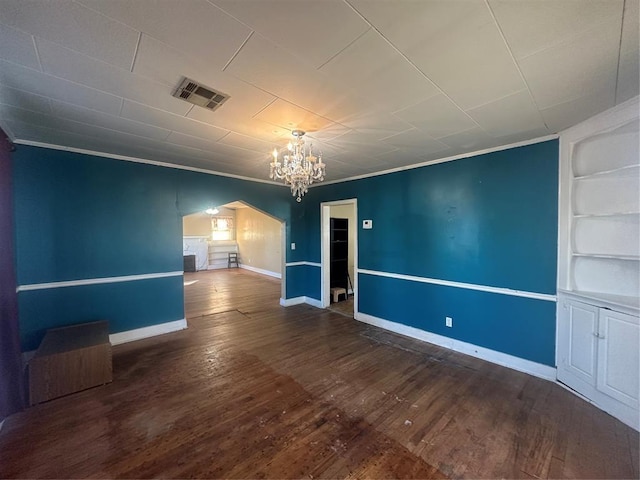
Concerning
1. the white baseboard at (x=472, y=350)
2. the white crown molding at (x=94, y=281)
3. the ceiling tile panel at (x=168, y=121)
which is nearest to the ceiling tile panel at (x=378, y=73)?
the ceiling tile panel at (x=168, y=121)

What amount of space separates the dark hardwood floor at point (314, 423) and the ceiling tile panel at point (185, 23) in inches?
107

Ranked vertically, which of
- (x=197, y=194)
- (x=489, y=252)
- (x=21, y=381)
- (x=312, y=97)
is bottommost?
(x=21, y=381)

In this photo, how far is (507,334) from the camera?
309 centimetres

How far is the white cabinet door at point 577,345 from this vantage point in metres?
2.40

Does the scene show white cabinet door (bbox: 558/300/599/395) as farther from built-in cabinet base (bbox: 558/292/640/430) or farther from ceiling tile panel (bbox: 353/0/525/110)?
ceiling tile panel (bbox: 353/0/525/110)

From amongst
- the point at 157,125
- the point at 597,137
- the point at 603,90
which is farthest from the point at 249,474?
the point at 597,137

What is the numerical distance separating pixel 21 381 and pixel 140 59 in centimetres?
318

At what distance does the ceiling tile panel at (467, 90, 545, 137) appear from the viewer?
2.03 m

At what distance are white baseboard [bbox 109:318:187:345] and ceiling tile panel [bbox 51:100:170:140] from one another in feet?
9.47

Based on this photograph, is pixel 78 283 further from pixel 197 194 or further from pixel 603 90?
pixel 603 90

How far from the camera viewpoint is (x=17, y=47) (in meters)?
1.44

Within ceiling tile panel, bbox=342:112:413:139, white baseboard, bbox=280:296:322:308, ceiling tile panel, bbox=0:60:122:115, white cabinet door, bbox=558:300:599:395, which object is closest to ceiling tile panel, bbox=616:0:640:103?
ceiling tile panel, bbox=342:112:413:139

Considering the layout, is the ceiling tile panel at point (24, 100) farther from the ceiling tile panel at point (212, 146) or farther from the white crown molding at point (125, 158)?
the white crown molding at point (125, 158)

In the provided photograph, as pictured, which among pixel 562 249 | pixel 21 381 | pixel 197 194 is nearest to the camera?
pixel 21 381
